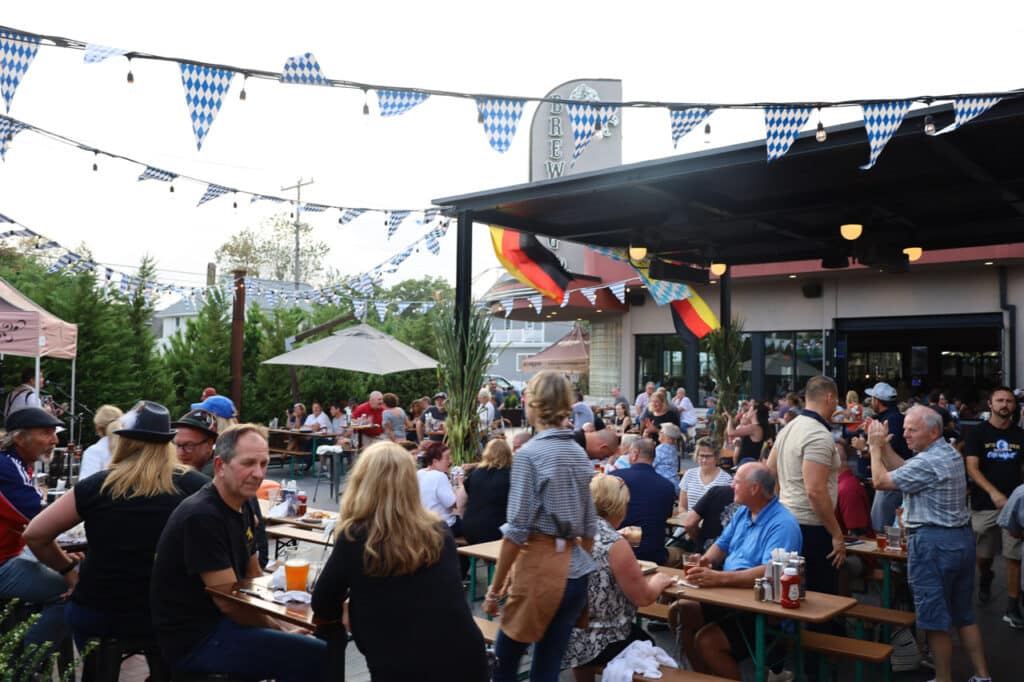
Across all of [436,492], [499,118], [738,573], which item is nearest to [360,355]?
[436,492]

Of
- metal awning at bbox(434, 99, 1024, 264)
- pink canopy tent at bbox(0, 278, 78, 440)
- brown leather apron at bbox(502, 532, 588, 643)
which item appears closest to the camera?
brown leather apron at bbox(502, 532, 588, 643)

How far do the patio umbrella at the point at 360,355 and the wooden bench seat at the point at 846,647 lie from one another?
8.89m

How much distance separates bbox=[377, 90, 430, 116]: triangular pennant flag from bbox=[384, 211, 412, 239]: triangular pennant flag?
5.66 meters

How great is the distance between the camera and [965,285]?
1675 centimetres

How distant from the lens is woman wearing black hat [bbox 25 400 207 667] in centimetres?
357

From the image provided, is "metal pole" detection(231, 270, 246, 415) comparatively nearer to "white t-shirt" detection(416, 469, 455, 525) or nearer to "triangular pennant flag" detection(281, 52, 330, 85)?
"white t-shirt" detection(416, 469, 455, 525)

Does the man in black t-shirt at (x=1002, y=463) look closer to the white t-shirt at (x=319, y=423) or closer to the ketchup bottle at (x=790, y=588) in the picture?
Answer: the ketchup bottle at (x=790, y=588)

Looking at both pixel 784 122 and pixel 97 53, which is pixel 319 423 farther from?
pixel 784 122

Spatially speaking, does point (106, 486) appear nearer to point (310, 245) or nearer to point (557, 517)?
point (557, 517)

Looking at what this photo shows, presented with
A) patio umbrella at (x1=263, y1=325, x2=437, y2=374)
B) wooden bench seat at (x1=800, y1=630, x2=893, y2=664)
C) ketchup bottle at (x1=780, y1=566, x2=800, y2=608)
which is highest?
patio umbrella at (x1=263, y1=325, x2=437, y2=374)

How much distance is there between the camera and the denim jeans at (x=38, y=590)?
399 centimetres

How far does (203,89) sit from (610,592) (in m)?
4.21

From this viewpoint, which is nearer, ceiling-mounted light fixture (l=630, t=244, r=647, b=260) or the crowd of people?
the crowd of people

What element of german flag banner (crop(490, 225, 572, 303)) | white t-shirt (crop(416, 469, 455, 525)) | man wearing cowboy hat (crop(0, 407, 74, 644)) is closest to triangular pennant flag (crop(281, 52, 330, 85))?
man wearing cowboy hat (crop(0, 407, 74, 644))
